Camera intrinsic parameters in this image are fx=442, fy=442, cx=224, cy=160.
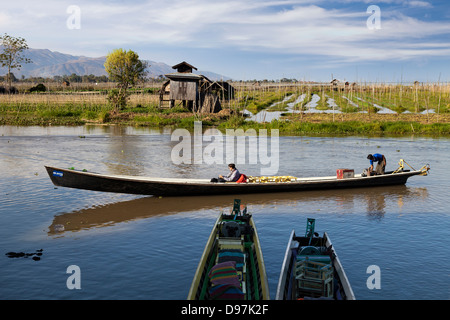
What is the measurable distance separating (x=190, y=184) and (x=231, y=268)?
750cm

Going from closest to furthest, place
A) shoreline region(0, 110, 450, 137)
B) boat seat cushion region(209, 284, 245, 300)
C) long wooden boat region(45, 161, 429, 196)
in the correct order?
boat seat cushion region(209, 284, 245, 300)
long wooden boat region(45, 161, 429, 196)
shoreline region(0, 110, 450, 137)

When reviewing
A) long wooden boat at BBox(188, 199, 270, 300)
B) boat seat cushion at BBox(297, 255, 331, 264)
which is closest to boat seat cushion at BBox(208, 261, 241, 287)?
long wooden boat at BBox(188, 199, 270, 300)

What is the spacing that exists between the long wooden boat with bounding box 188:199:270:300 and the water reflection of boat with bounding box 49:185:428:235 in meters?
4.07

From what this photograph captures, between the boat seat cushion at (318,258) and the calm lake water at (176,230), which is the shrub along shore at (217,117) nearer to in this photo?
the calm lake water at (176,230)

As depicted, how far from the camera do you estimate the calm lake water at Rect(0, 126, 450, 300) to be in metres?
8.60

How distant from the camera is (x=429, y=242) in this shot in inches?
436

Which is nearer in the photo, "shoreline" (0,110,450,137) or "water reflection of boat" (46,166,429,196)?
"water reflection of boat" (46,166,429,196)

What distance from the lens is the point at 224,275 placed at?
23.6 ft

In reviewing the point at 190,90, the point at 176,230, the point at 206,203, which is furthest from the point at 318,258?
the point at 190,90

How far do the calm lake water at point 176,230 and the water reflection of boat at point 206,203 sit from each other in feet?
0.11

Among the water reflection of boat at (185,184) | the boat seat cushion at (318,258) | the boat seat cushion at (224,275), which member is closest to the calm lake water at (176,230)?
the water reflection of boat at (185,184)

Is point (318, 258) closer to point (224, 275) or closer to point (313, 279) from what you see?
point (313, 279)

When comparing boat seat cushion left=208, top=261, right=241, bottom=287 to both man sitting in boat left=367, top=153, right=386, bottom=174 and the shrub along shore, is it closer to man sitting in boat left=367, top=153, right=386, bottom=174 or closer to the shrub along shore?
man sitting in boat left=367, top=153, right=386, bottom=174
